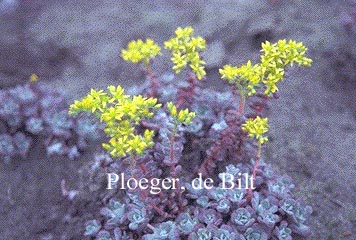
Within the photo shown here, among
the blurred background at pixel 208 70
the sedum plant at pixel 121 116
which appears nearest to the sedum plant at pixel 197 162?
the sedum plant at pixel 121 116

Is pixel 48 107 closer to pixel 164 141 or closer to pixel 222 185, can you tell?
pixel 164 141

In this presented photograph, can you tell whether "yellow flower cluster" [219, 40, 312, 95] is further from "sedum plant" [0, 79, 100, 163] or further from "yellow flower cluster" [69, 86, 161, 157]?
"sedum plant" [0, 79, 100, 163]

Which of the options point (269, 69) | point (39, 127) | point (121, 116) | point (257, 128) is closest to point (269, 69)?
point (269, 69)

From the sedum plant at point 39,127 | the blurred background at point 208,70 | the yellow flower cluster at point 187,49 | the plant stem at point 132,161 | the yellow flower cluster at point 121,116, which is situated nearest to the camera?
the yellow flower cluster at point 121,116

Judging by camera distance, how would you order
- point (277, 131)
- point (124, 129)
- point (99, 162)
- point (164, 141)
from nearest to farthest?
point (124, 129), point (164, 141), point (99, 162), point (277, 131)

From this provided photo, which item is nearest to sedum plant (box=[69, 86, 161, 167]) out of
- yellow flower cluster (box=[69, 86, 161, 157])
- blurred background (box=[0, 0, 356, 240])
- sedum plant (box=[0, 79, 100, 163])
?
yellow flower cluster (box=[69, 86, 161, 157])

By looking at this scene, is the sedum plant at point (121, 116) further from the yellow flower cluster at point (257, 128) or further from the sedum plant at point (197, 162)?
the yellow flower cluster at point (257, 128)

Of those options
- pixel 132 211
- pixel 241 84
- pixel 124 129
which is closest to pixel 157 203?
pixel 132 211

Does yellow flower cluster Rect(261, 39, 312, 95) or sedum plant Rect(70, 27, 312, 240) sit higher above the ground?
yellow flower cluster Rect(261, 39, 312, 95)
